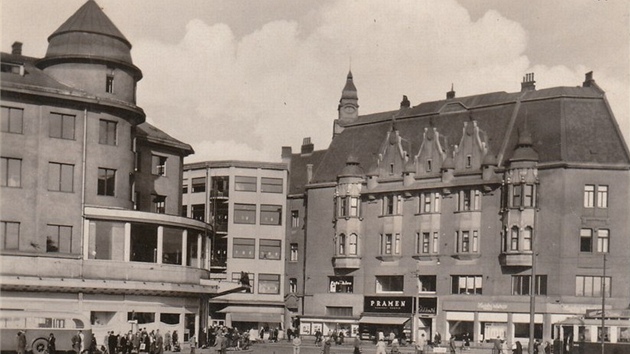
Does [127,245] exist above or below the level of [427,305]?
above

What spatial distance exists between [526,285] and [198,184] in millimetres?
39429

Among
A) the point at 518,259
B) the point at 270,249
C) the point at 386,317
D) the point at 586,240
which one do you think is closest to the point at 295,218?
the point at 270,249

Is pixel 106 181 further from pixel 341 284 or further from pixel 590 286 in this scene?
pixel 590 286

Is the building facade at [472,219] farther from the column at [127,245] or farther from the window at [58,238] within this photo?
the window at [58,238]

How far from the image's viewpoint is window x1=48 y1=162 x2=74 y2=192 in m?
58.8

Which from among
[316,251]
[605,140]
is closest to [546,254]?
[605,140]

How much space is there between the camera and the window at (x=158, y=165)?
240 feet

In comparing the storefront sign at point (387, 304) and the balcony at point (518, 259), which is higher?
the balcony at point (518, 259)

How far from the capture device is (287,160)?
108062mm

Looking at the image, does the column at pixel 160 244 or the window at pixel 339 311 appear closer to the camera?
the column at pixel 160 244

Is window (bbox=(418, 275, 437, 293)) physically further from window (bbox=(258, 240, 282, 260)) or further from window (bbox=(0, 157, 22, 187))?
window (bbox=(0, 157, 22, 187))

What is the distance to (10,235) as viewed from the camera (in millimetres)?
57156

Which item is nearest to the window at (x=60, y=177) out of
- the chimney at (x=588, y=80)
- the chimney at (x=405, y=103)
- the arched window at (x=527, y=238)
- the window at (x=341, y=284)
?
the arched window at (x=527, y=238)

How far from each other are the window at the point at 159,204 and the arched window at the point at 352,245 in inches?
898
